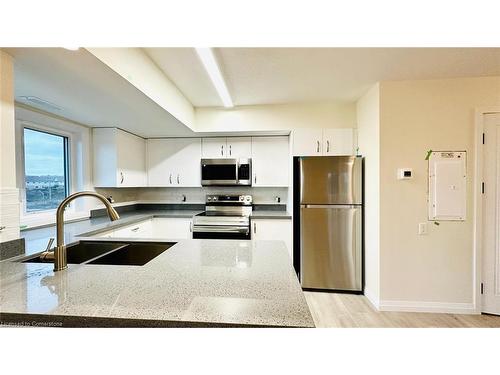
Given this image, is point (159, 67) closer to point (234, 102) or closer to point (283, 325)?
point (234, 102)

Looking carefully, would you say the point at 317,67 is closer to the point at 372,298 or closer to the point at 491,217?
the point at 491,217

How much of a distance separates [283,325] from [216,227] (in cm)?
255

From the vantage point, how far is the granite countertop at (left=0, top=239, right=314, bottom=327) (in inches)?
26.4

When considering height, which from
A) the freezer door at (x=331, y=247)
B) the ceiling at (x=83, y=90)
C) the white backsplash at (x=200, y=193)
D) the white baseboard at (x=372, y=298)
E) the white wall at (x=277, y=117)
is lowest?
the white baseboard at (x=372, y=298)

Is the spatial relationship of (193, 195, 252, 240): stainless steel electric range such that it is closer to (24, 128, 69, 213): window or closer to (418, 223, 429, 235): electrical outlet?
(24, 128, 69, 213): window

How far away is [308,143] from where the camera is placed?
3016 millimetres

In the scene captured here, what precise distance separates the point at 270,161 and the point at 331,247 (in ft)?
4.70

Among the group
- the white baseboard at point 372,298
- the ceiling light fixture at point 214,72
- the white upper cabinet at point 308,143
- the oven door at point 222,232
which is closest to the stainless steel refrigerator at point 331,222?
the white baseboard at point 372,298

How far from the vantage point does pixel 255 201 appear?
3.71 metres

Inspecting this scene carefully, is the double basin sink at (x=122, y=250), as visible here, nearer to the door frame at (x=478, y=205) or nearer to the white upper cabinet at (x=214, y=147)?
the white upper cabinet at (x=214, y=147)

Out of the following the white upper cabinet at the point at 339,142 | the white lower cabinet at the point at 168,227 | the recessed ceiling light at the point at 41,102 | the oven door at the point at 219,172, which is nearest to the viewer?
the recessed ceiling light at the point at 41,102

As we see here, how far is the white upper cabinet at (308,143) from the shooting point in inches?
118

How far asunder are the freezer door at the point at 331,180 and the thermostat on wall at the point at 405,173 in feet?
1.45
